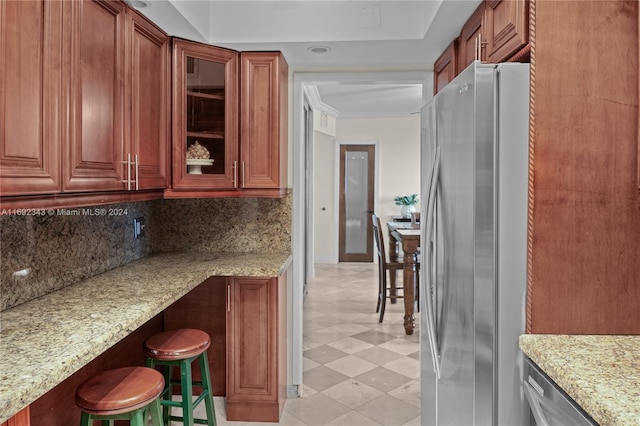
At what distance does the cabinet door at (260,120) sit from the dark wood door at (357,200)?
5.50 m

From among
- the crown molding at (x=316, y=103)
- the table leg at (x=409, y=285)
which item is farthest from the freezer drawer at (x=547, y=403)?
the crown molding at (x=316, y=103)

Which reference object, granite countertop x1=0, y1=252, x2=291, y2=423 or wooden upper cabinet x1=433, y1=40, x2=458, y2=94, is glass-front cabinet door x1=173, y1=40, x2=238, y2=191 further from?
wooden upper cabinet x1=433, y1=40, x2=458, y2=94

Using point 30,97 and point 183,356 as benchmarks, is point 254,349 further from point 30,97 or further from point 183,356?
point 30,97

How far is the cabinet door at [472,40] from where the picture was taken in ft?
6.95

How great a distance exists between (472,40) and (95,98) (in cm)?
168

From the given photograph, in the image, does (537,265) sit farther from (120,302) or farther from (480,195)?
(120,302)

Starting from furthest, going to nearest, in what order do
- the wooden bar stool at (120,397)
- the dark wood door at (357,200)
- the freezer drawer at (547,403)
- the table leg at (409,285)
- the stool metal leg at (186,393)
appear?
the dark wood door at (357,200)
the table leg at (409,285)
the stool metal leg at (186,393)
the wooden bar stool at (120,397)
the freezer drawer at (547,403)

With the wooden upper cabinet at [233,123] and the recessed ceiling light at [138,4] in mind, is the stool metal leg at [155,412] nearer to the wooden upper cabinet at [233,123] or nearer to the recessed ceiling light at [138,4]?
the wooden upper cabinet at [233,123]

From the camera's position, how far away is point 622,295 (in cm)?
159

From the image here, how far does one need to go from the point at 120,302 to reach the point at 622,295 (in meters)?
1.79

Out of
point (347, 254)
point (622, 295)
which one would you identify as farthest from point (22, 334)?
point (347, 254)

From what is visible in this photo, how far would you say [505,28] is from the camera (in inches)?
71.1

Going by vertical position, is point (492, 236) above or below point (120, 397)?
above

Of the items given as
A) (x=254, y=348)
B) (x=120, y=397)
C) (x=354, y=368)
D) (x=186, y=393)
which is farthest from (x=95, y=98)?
(x=354, y=368)
